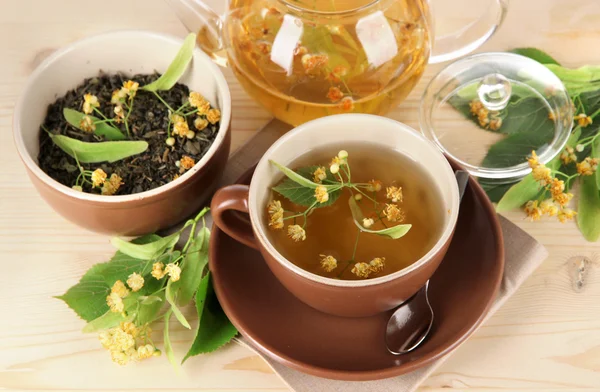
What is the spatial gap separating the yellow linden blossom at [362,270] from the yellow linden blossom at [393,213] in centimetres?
7

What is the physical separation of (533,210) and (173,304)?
19.0 inches

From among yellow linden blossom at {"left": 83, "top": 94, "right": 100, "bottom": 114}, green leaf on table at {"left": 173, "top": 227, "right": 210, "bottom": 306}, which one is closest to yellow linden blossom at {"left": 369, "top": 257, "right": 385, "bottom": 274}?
green leaf on table at {"left": 173, "top": 227, "right": 210, "bottom": 306}

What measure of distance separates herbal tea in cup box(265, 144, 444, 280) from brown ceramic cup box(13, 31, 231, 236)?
0.39 ft

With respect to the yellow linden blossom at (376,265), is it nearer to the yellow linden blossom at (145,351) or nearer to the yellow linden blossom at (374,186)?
the yellow linden blossom at (374,186)

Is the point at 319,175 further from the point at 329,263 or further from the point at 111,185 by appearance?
the point at 111,185

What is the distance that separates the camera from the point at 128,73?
1.04 meters

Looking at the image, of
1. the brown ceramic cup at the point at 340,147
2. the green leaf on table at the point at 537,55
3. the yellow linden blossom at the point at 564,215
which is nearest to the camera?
the brown ceramic cup at the point at 340,147

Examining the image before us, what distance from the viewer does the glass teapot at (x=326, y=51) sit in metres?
0.92

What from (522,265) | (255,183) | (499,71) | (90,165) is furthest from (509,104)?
(90,165)

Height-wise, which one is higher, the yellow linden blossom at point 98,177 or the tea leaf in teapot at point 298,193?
the tea leaf in teapot at point 298,193

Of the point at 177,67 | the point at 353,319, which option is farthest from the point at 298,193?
the point at 177,67

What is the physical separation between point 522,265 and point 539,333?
0.29ft

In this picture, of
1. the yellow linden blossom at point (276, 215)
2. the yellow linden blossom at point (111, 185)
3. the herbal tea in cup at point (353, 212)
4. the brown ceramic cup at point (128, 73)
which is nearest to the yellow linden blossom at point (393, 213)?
the herbal tea in cup at point (353, 212)

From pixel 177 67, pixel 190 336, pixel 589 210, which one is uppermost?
pixel 177 67
